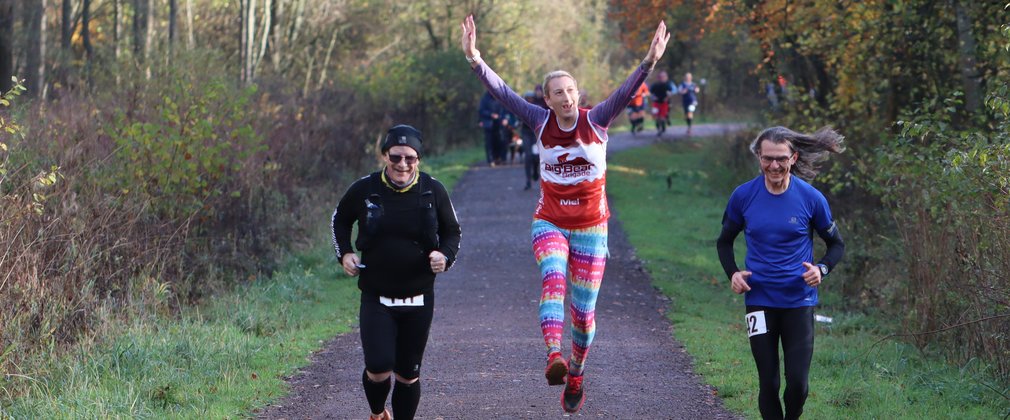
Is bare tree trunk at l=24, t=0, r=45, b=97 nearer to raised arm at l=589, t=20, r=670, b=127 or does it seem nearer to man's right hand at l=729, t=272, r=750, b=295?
raised arm at l=589, t=20, r=670, b=127

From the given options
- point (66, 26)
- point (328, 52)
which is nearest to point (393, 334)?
point (66, 26)

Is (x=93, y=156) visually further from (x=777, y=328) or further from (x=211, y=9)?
(x=211, y=9)

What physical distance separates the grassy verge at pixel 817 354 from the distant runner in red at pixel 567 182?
1.44 m

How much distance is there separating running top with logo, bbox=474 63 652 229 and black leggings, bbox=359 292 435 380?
1115mm

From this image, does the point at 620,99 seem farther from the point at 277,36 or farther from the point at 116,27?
the point at 277,36

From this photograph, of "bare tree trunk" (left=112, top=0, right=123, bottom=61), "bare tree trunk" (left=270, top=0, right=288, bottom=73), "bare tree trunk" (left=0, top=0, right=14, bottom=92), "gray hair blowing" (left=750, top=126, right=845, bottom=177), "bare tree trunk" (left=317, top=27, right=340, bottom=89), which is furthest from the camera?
"bare tree trunk" (left=317, top=27, right=340, bottom=89)

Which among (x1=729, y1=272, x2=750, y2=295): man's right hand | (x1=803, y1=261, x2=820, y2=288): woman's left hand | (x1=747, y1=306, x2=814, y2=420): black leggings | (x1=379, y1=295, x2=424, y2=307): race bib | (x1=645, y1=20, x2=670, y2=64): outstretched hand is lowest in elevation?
(x1=747, y1=306, x2=814, y2=420): black leggings

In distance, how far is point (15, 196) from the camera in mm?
→ 8539

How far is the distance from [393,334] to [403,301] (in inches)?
7.1

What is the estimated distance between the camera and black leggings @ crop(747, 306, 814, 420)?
249 inches

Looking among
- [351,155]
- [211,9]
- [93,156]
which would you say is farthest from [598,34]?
[93,156]

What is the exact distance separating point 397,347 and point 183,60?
10257mm

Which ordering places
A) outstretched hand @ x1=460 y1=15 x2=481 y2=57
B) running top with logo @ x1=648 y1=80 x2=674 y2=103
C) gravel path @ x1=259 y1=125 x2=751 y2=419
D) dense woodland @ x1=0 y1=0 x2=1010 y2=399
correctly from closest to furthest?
outstretched hand @ x1=460 y1=15 x2=481 y2=57 → gravel path @ x1=259 y1=125 x2=751 y2=419 → dense woodland @ x1=0 y1=0 x2=1010 y2=399 → running top with logo @ x1=648 y1=80 x2=674 y2=103

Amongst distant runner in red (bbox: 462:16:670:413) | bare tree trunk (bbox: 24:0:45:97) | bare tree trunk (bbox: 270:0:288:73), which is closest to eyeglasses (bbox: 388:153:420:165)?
distant runner in red (bbox: 462:16:670:413)
